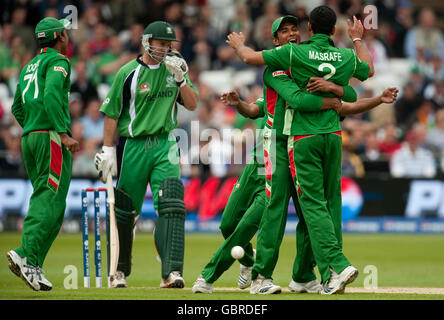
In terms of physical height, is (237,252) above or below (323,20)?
below

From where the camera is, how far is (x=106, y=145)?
31.9 feet

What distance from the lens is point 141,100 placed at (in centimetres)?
970

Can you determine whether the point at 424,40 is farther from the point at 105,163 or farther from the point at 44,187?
the point at 44,187

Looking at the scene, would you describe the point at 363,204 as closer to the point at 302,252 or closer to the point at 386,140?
the point at 386,140

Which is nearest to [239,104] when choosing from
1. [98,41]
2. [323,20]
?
[323,20]

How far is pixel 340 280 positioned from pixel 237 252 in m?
1.07

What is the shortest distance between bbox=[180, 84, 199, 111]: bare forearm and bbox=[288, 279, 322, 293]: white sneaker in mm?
2311

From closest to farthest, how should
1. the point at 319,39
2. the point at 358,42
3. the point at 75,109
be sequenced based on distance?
the point at 319,39 → the point at 358,42 → the point at 75,109

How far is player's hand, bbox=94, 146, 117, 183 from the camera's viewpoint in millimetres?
9594

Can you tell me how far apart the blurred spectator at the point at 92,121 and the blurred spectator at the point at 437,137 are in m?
A: 7.59

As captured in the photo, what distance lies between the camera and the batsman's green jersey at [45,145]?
8.95 metres

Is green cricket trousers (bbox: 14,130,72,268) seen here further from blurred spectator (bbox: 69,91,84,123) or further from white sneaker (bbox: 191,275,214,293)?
blurred spectator (bbox: 69,91,84,123)

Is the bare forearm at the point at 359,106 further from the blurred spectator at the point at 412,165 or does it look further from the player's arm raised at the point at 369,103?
the blurred spectator at the point at 412,165
